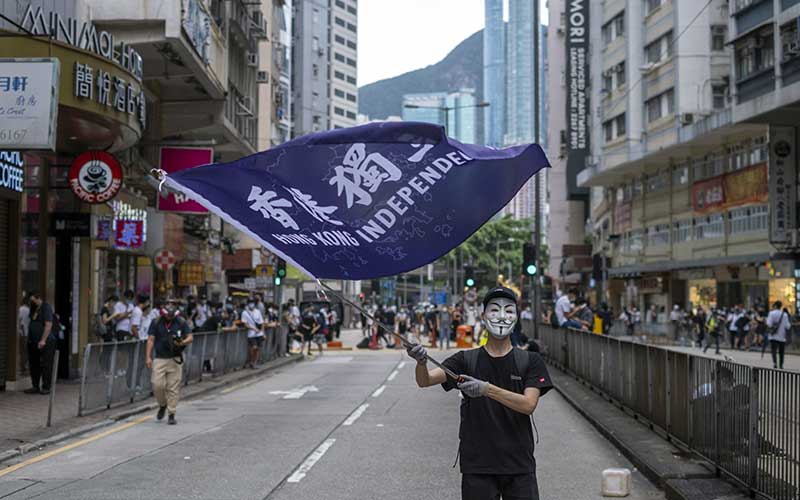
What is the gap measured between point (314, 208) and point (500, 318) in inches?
51.3

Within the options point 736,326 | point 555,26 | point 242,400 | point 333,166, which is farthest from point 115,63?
point 555,26

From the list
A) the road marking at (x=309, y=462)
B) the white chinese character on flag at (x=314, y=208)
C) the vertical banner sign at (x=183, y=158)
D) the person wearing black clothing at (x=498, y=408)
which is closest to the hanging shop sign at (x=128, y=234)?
the vertical banner sign at (x=183, y=158)

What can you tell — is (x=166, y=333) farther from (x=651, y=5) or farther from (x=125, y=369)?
(x=651, y=5)

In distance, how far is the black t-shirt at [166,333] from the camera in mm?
16297

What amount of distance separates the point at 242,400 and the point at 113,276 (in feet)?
34.4

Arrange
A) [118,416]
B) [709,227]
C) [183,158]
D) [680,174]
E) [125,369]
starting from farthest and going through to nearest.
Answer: [680,174], [709,227], [183,158], [125,369], [118,416]

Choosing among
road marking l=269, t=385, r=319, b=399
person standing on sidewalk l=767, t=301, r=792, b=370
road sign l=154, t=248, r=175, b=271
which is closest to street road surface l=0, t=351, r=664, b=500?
road marking l=269, t=385, r=319, b=399

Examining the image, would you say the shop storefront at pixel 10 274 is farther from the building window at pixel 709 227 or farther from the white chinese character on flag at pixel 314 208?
the building window at pixel 709 227

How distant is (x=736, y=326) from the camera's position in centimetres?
4059

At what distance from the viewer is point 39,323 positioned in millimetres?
20281

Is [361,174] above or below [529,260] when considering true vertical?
above

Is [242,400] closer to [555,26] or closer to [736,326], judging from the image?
[736,326]

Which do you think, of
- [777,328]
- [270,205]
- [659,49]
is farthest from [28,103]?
[659,49]

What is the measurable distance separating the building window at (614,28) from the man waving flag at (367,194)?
5596 cm
